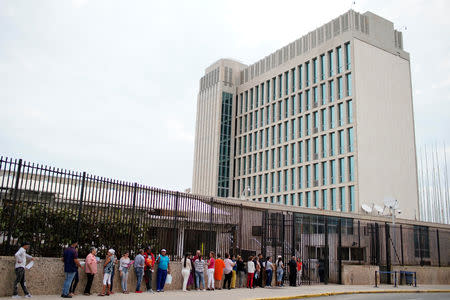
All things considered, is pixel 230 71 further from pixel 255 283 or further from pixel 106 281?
pixel 106 281

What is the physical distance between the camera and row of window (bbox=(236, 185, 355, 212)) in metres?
50.3

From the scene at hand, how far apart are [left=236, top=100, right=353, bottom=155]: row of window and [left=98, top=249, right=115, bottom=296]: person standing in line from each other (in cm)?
4238

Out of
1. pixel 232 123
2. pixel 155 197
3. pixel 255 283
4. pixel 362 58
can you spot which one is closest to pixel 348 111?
pixel 362 58

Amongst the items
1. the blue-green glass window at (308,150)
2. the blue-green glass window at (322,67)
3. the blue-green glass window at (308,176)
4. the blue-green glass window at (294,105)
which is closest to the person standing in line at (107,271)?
the blue-green glass window at (308,176)

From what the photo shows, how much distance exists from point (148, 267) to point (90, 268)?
252 cm

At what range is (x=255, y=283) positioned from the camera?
19828 mm

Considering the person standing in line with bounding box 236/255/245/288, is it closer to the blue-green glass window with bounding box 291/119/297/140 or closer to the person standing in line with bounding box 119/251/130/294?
the person standing in line with bounding box 119/251/130/294

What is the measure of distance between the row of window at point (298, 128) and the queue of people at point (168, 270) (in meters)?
34.1

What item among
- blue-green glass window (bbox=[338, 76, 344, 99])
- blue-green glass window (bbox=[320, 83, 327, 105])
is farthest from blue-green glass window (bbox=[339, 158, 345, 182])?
blue-green glass window (bbox=[320, 83, 327, 105])

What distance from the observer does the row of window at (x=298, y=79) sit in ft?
181

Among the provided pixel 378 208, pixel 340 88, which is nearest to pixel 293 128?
pixel 340 88

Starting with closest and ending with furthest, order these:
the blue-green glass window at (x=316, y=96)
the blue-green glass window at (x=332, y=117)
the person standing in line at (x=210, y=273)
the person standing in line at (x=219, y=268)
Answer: the person standing in line at (x=210, y=273)
the person standing in line at (x=219, y=268)
the blue-green glass window at (x=332, y=117)
the blue-green glass window at (x=316, y=96)

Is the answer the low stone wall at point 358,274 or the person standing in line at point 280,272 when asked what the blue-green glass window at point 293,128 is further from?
the person standing in line at point 280,272

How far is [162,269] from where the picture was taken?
15.7 meters
